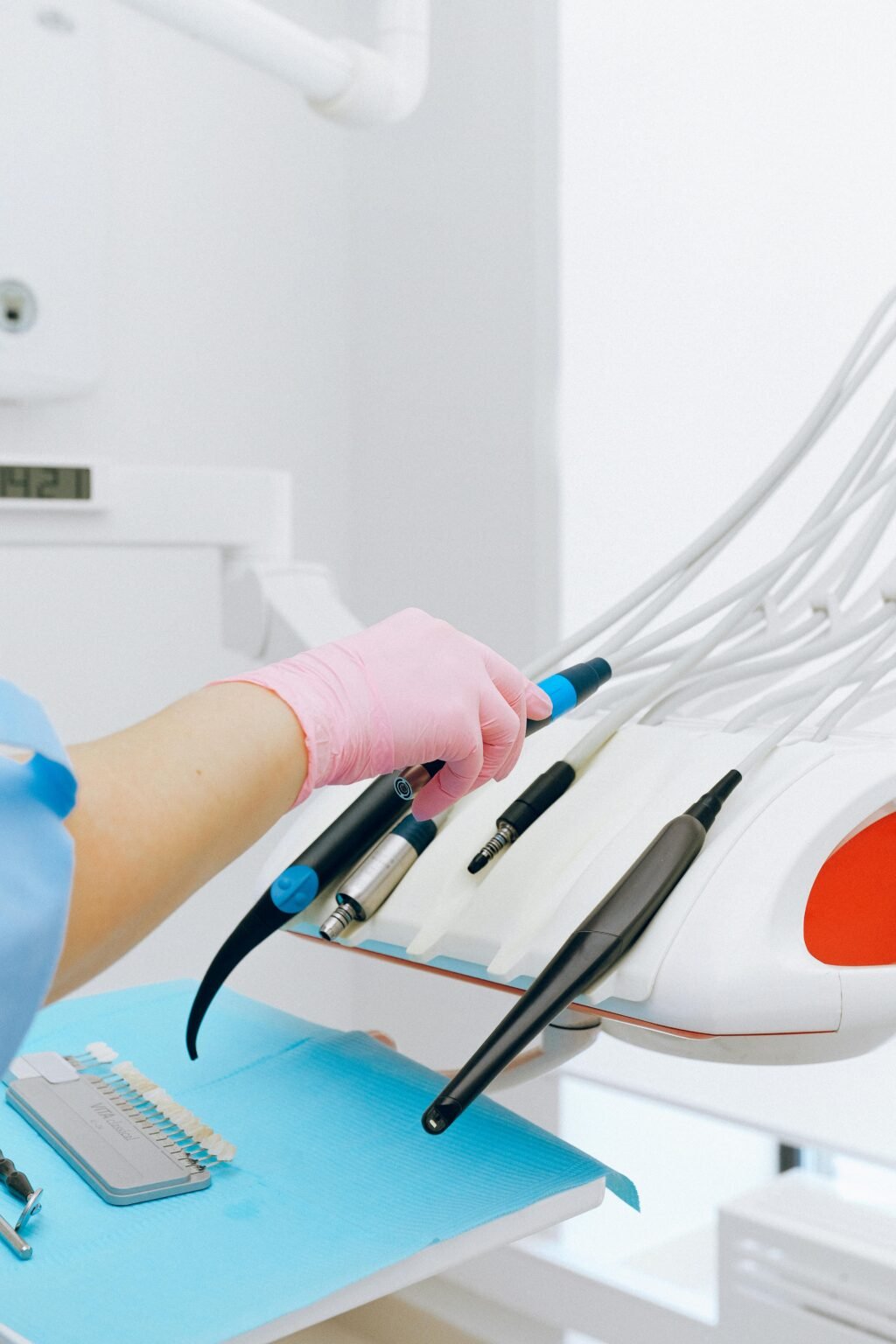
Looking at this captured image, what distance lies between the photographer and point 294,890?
73cm

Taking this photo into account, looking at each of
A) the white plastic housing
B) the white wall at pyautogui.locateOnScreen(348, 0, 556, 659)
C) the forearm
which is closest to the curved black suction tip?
the forearm

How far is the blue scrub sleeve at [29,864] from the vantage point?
1.63ft

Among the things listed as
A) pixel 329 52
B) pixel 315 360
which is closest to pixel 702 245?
pixel 315 360

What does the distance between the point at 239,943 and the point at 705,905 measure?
26 centimetres

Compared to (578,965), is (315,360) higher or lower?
higher

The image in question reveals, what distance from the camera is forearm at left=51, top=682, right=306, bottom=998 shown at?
1.80 ft

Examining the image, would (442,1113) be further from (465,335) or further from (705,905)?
(465,335)

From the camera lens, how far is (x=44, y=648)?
72.4 inches

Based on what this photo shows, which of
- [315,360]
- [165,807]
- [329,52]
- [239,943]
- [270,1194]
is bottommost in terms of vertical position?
[270,1194]

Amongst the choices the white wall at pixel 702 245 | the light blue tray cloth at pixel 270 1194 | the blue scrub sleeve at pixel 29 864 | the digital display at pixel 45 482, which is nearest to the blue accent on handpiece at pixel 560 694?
the light blue tray cloth at pixel 270 1194

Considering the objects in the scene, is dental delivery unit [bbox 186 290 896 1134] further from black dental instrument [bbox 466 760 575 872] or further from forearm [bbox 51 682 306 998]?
forearm [bbox 51 682 306 998]

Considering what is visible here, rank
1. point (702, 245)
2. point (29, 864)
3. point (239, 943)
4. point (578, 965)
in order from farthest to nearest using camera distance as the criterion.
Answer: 1. point (702, 245)
2. point (239, 943)
3. point (578, 965)
4. point (29, 864)

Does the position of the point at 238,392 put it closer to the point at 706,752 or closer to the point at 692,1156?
the point at 692,1156

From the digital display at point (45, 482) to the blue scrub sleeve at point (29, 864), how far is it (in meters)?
0.65
